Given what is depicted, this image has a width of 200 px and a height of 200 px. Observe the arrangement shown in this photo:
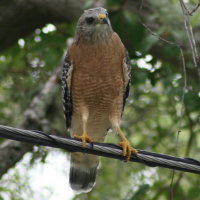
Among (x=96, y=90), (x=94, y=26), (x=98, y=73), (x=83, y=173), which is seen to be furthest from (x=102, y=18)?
(x=83, y=173)

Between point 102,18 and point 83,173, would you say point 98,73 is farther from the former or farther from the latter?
point 83,173

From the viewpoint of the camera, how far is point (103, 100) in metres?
5.68

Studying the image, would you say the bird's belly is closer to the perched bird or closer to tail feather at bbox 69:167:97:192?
the perched bird

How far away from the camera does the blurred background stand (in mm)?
6102

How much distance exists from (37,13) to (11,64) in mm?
1041

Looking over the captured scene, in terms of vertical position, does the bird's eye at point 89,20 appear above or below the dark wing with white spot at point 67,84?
above

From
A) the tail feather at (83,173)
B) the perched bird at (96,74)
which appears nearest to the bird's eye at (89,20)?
the perched bird at (96,74)

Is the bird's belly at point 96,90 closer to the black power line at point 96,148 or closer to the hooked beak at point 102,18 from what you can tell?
the hooked beak at point 102,18

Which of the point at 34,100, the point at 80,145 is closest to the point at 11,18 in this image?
the point at 34,100

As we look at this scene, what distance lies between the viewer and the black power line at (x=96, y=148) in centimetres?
345

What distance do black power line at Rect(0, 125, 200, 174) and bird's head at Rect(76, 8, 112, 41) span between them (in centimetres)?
197

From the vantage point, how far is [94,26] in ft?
18.1

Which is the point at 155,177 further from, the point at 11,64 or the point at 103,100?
the point at 11,64

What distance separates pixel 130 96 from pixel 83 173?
221cm
